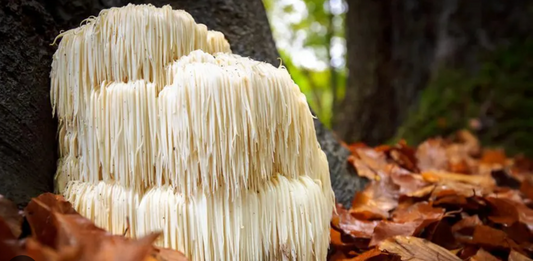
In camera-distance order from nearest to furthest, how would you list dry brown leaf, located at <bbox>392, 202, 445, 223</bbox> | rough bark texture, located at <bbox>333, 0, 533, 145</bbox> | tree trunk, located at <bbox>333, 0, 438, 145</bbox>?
dry brown leaf, located at <bbox>392, 202, 445, 223</bbox>, rough bark texture, located at <bbox>333, 0, 533, 145</bbox>, tree trunk, located at <bbox>333, 0, 438, 145</bbox>

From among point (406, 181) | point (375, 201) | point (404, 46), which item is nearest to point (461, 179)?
point (406, 181)

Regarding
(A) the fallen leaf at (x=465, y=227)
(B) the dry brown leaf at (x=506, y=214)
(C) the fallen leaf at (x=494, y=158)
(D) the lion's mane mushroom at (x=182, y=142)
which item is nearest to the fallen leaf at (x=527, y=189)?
(B) the dry brown leaf at (x=506, y=214)

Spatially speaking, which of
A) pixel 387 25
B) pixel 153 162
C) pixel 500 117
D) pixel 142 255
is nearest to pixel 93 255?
pixel 142 255

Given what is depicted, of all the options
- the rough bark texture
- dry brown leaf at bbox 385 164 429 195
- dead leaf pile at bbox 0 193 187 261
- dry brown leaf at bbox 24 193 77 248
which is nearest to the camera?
dead leaf pile at bbox 0 193 187 261

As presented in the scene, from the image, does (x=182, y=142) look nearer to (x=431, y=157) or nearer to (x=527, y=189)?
(x=527, y=189)

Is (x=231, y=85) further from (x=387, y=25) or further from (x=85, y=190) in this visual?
(x=387, y=25)

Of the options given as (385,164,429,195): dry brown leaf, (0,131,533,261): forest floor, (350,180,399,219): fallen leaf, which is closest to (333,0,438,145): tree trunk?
(0,131,533,261): forest floor

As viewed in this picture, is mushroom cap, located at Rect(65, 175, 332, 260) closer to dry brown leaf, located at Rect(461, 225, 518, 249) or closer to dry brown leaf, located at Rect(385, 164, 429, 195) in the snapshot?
dry brown leaf, located at Rect(461, 225, 518, 249)

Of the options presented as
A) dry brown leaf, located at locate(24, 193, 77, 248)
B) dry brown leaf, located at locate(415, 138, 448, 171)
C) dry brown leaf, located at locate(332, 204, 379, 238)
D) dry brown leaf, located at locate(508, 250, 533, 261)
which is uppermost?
dry brown leaf, located at locate(24, 193, 77, 248)
